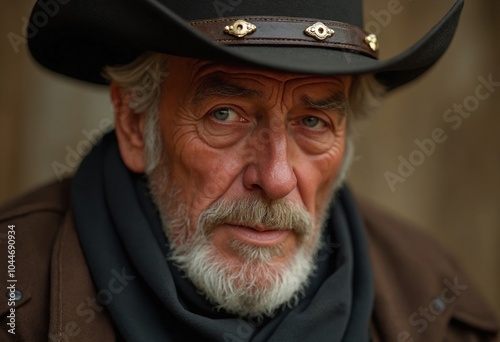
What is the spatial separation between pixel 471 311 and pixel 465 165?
1472 mm

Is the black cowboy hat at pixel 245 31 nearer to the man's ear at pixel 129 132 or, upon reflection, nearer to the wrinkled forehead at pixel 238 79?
the wrinkled forehead at pixel 238 79

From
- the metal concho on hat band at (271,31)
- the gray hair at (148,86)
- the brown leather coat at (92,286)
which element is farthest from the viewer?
the gray hair at (148,86)

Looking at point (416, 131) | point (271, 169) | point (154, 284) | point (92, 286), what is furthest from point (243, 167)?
point (416, 131)

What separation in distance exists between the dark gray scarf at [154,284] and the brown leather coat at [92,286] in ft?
0.22

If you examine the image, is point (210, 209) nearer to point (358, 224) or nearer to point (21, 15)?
point (358, 224)

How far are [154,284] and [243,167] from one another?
523 mm

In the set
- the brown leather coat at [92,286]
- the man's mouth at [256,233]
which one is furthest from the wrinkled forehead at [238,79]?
the brown leather coat at [92,286]

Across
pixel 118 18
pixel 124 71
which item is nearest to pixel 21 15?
pixel 124 71

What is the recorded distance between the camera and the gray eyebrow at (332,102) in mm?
2270

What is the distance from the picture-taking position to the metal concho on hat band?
2.06 meters

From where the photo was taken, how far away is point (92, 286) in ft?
7.42

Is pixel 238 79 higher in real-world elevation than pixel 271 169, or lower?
higher

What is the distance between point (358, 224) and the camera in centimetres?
279

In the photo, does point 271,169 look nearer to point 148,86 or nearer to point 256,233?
point 256,233
